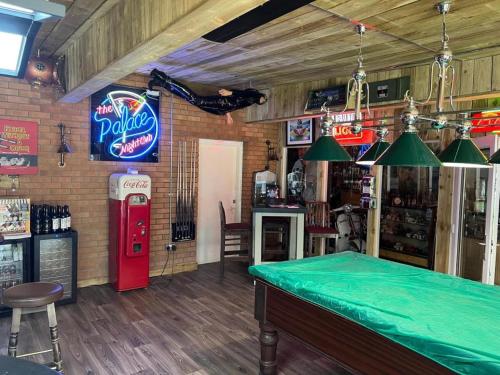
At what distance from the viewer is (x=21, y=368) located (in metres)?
1.45

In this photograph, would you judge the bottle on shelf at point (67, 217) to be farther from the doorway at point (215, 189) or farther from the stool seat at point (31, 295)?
the doorway at point (215, 189)

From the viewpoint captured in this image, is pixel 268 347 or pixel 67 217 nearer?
pixel 268 347

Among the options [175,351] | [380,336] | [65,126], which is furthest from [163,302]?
[380,336]

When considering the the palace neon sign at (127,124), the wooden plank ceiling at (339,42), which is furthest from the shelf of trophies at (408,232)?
the the palace neon sign at (127,124)

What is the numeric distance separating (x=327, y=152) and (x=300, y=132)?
3.76 meters

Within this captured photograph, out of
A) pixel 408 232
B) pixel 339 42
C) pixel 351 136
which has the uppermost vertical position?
pixel 339 42

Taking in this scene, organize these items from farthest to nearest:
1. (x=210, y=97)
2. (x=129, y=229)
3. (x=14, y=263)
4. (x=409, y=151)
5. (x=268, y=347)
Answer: (x=210, y=97), (x=129, y=229), (x=14, y=263), (x=268, y=347), (x=409, y=151)

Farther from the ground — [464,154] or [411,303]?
[464,154]

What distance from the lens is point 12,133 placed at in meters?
4.29

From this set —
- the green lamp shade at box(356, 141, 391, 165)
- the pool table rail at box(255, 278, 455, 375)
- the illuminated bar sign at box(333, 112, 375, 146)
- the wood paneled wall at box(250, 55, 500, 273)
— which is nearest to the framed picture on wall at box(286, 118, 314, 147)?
the illuminated bar sign at box(333, 112, 375, 146)

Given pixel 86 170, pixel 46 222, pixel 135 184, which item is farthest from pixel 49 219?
pixel 135 184

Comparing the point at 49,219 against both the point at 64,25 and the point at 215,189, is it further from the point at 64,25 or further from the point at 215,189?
the point at 215,189

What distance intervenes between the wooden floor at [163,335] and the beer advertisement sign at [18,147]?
5.51 ft

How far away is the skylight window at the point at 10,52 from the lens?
2.23 meters
